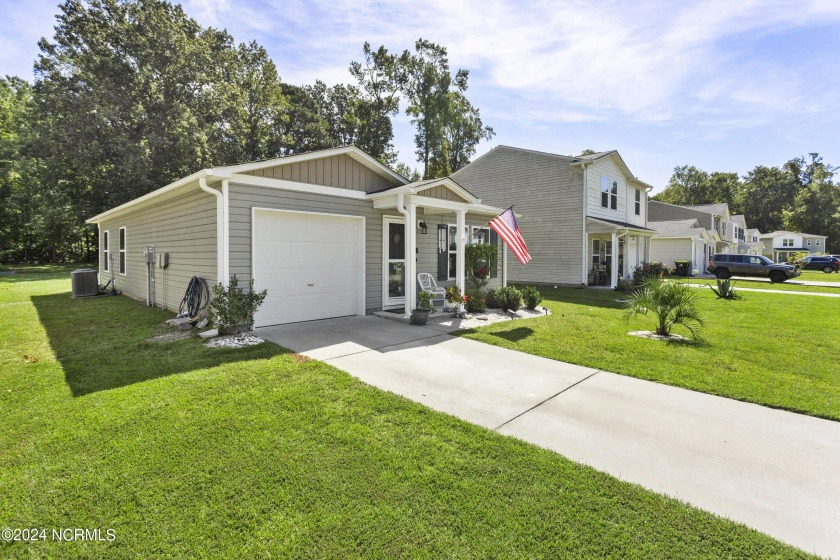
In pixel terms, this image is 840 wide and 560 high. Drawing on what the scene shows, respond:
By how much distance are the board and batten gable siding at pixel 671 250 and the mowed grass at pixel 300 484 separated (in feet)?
90.6

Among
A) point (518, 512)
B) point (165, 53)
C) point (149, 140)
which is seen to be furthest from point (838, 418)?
point (165, 53)

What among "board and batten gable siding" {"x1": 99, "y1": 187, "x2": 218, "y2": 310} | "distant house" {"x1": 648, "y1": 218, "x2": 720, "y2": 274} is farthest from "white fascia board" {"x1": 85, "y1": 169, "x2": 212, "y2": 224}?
"distant house" {"x1": 648, "y1": 218, "x2": 720, "y2": 274}

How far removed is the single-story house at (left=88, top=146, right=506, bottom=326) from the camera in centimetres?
683

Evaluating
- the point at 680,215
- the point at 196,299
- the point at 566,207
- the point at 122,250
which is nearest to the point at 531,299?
the point at 196,299

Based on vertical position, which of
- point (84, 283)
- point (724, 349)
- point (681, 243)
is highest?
point (681, 243)

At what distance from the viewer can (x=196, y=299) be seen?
744 centimetres

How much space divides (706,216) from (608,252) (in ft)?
61.1

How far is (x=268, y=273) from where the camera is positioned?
23.7 feet

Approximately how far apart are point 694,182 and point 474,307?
59.3 meters

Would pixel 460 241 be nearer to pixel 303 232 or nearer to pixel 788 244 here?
pixel 303 232

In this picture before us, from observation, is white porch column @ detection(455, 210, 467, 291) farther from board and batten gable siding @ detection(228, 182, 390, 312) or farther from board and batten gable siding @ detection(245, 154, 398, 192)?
board and batten gable siding @ detection(228, 182, 390, 312)

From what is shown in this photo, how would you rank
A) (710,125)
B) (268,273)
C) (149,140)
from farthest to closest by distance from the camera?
(149,140) → (710,125) → (268,273)

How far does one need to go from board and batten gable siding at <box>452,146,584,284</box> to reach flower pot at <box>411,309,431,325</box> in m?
10.7

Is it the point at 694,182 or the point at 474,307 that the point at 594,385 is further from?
the point at 694,182
